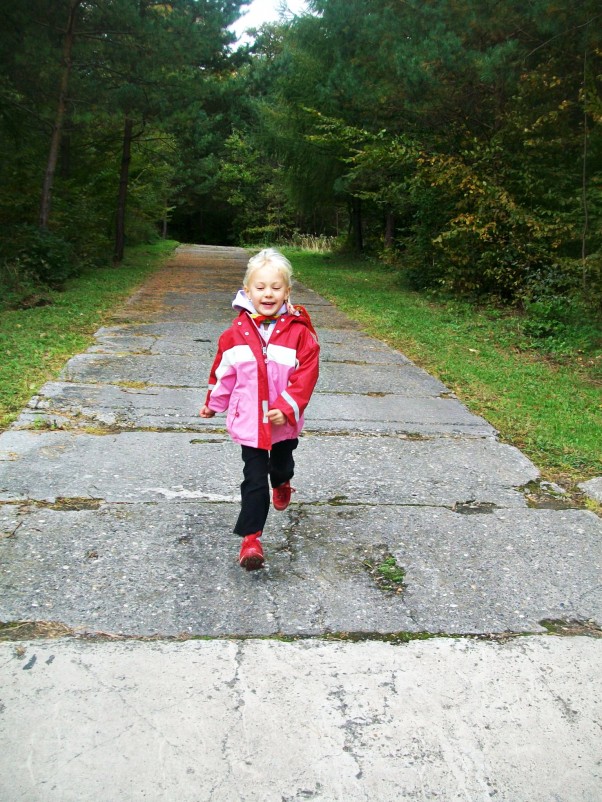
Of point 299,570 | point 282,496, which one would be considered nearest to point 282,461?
point 282,496

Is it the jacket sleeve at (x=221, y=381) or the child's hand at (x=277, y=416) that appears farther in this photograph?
the jacket sleeve at (x=221, y=381)

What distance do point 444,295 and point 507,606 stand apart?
10.8m

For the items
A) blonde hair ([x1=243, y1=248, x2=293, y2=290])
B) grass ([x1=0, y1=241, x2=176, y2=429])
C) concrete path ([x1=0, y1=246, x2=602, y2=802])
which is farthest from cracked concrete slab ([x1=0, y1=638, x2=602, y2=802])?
grass ([x1=0, y1=241, x2=176, y2=429])

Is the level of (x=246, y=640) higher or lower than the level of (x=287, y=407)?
lower

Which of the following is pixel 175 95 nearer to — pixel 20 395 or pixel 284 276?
pixel 20 395

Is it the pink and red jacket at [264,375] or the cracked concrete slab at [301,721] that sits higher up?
the pink and red jacket at [264,375]

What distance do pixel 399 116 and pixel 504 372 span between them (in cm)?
697

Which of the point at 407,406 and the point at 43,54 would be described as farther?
the point at 43,54

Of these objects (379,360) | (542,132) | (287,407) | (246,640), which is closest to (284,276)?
(287,407)

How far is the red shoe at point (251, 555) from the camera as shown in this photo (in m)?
3.09

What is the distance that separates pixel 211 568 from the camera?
316 centimetres

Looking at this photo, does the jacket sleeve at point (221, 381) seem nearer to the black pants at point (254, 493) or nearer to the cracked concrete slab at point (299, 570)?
the black pants at point (254, 493)

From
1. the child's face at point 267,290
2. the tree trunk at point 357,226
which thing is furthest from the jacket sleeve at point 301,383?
the tree trunk at point 357,226

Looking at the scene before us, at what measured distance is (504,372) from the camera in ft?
24.8
